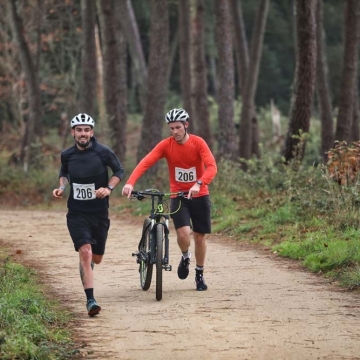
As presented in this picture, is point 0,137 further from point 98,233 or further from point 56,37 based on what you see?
point 98,233

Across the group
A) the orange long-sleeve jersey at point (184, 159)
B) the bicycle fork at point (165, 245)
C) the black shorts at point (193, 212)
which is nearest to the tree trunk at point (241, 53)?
the black shorts at point (193, 212)

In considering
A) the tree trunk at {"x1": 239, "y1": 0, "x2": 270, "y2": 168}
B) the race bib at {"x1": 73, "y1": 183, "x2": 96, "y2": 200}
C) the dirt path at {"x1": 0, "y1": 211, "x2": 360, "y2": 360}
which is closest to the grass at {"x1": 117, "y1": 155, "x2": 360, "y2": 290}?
the dirt path at {"x1": 0, "y1": 211, "x2": 360, "y2": 360}

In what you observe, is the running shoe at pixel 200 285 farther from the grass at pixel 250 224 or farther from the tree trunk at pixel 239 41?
the tree trunk at pixel 239 41

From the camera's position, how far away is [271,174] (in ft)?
73.8

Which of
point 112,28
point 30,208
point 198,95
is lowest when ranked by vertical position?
point 30,208

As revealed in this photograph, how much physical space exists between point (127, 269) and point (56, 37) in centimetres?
3310

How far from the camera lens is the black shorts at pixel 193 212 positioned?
41.1 feet

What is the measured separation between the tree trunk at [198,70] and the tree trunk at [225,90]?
577 mm

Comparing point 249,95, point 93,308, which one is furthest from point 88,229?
point 249,95

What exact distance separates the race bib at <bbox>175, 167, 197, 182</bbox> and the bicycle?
0.40 metres

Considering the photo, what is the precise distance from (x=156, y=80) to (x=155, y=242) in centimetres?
1706

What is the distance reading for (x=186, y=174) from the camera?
12.4 meters

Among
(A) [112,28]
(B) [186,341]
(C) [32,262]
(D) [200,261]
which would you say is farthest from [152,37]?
(B) [186,341]

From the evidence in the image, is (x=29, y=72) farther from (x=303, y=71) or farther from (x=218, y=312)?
(x=218, y=312)
